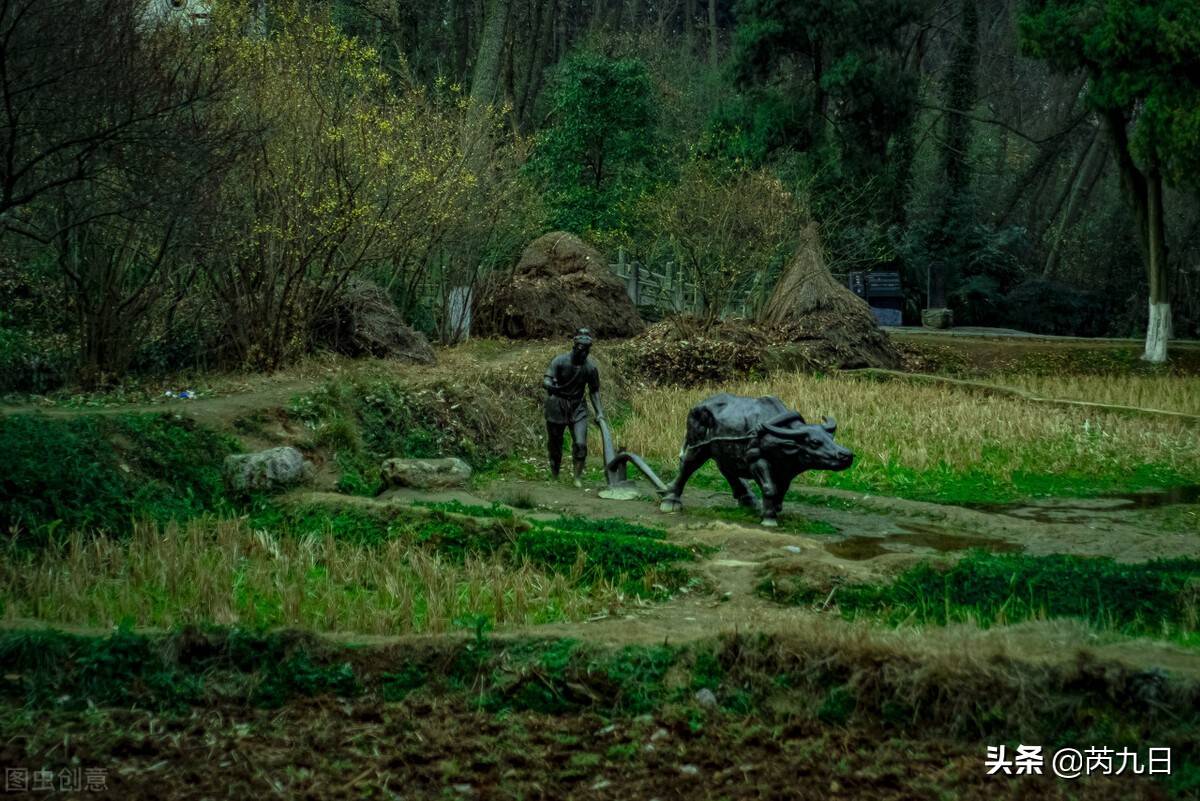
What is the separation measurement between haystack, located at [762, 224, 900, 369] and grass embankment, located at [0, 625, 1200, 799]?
60.2ft

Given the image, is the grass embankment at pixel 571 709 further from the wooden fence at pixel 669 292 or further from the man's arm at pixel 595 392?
the wooden fence at pixel 669 292

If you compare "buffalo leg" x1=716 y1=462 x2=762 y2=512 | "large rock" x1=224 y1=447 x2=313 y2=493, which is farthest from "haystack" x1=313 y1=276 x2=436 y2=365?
"buffalo leg" x1=716 y1=462 x2=762 y2=512

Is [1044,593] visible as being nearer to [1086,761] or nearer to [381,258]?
[1086,761]

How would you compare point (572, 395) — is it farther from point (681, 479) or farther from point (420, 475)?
point (420, 475)

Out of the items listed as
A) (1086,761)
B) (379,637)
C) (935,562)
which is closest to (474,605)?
(379,637)

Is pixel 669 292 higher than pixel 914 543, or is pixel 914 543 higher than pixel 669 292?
pixel 669 292

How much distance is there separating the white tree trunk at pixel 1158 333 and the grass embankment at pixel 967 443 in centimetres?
561

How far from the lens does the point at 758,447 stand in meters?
11.5

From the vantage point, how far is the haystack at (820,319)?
80.9ft

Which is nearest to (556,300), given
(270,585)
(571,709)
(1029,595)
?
(270,585)

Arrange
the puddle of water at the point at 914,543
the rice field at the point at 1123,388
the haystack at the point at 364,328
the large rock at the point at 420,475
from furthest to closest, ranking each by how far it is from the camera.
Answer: the rice field at the point at 1123,388 < the haystack at the point at 364,328 < the large rock at the point at 420,475 < the puddle of water at the point at 914,543

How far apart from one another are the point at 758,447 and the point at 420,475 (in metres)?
3.16

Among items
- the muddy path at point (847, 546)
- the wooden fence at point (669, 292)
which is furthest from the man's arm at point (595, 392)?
the wooden fence at point (669, 292)

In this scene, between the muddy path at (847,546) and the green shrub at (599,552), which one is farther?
the green shrub at (599,552)
